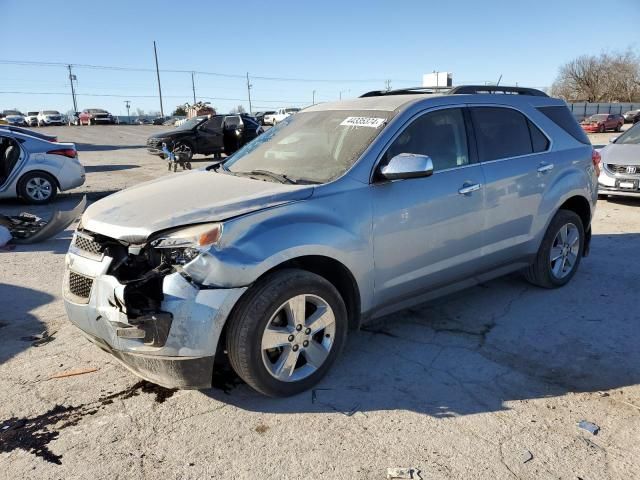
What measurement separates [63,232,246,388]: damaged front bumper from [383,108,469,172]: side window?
164 centimetres

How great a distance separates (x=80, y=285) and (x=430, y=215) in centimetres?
238

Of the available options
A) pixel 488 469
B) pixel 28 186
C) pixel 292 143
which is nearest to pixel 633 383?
pixel 488 469

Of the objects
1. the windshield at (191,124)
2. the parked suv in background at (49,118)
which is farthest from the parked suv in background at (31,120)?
the windshield at (191,124)

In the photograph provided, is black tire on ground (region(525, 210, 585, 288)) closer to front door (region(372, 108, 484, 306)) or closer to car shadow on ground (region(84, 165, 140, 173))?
front door (region(372, 108, 484, 306))

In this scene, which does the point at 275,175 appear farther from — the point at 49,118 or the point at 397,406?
the point at 49,118

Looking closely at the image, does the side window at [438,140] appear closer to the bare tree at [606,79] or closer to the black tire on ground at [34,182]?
the black tire on ground at [34,182]

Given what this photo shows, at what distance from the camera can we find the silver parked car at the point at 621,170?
9.28 m

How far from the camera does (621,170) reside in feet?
31.1

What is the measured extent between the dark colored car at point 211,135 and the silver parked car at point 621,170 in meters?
12.9

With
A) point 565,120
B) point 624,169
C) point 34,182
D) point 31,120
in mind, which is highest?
point 31,120

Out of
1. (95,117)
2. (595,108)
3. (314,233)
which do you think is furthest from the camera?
(595,108)

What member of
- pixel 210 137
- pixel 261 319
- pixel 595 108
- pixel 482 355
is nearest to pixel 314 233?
pixel 261 319

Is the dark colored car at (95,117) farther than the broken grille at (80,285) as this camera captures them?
Yes

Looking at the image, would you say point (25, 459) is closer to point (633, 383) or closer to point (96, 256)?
point (96, 256)
